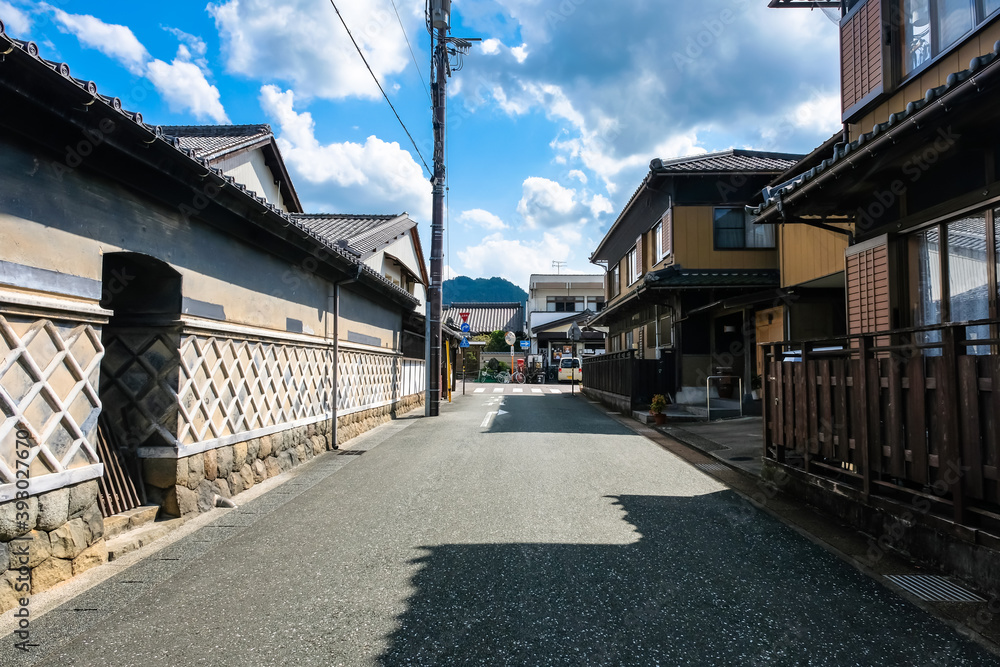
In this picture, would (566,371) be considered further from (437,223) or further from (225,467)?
(225,467)

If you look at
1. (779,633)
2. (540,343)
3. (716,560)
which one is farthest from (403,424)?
(540,343)

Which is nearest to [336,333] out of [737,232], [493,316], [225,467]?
[225,467]

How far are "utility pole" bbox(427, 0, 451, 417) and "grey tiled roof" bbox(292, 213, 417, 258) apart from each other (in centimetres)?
200

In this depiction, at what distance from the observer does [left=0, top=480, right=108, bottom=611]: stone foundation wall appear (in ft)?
12.0

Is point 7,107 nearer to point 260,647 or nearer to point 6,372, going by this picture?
point 6,372

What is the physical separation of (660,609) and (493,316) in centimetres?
5432

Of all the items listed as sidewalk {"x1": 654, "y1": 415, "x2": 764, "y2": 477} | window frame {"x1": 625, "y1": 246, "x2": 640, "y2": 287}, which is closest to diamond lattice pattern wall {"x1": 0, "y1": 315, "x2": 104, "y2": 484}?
sidewalk {"x1": 654, "y1": 415, "x2": 764, "y2": 477}

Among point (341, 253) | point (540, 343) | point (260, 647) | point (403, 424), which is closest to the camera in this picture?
point (260, 647)

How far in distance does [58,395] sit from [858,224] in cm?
821

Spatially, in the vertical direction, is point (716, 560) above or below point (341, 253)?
below

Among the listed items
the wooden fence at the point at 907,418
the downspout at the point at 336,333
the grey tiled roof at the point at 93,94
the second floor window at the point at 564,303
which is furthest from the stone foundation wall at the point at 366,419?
the second floor window at the point at 564,303

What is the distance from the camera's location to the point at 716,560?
441 cm

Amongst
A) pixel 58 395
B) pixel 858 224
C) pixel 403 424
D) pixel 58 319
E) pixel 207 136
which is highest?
pixel 207 136

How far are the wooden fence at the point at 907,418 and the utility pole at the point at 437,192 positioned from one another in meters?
10.8
